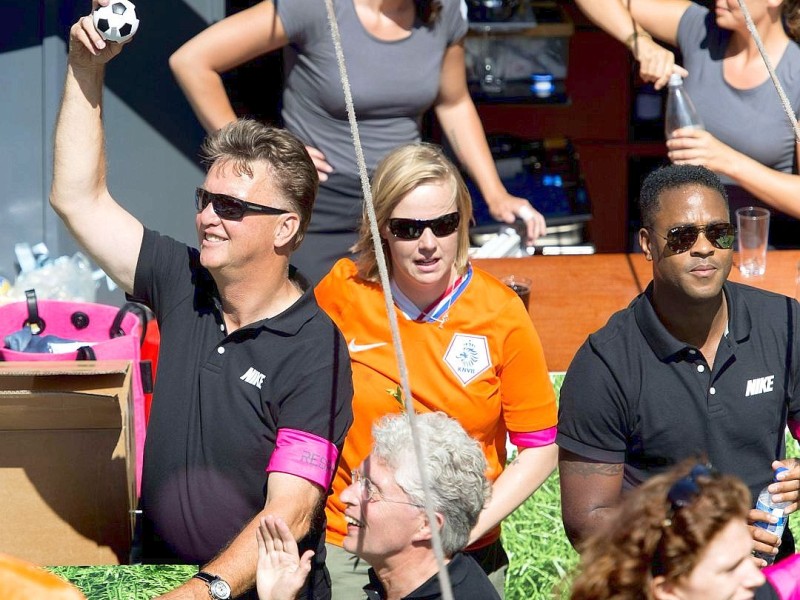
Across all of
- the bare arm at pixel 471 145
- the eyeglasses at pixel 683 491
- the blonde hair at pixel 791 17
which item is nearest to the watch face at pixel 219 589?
the eyeglasses at pixel 683 491

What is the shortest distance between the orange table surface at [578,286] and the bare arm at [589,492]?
1394mm

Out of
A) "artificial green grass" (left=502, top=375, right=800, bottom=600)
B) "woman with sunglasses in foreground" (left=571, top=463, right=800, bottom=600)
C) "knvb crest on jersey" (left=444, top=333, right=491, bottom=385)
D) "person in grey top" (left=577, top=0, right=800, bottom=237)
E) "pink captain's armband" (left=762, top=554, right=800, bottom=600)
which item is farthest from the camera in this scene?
"person in grey top" (left=577, top=0, right=800, bottom=237)

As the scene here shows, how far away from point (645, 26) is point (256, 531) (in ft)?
8.84

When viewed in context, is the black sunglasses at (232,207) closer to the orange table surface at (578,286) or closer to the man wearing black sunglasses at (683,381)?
the man wearing black sunglasses at (683,381)

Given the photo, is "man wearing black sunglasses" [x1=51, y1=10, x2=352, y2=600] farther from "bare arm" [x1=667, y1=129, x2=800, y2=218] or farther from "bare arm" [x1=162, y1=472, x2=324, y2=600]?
"bare arm" [x1=667, y1=129, x2=800, y2=218]

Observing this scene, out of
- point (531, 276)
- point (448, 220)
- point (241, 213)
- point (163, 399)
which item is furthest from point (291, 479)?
point (531, 276)

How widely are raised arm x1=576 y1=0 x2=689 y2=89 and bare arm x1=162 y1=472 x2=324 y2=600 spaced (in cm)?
213

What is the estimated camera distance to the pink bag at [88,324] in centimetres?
374

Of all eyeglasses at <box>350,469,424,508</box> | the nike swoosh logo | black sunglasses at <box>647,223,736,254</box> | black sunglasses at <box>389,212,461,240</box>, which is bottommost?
the nike swoosh logo

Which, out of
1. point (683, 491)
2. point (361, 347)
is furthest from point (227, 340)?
point (683, 491)

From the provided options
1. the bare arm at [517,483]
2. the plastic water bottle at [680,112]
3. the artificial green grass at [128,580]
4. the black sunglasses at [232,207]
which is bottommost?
the bare arm at [517,483]

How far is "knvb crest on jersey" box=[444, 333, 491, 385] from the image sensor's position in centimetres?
326

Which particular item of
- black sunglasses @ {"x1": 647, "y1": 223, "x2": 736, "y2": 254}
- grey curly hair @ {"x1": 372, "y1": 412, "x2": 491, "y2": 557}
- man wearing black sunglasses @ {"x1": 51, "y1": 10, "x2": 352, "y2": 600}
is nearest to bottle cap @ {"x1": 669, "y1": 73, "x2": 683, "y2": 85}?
black sunglasses @ {"x1": 647, "y1": 223, "x2": 736, "y2": 254}

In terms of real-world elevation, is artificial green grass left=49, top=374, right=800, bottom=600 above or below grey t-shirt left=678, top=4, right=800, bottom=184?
below
